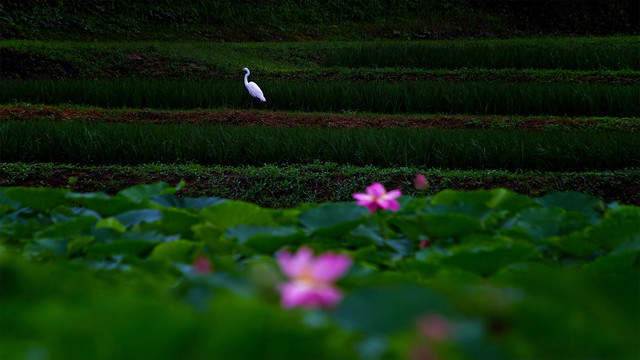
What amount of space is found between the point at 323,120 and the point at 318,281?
7008 millimetres

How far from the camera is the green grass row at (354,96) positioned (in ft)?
28.7

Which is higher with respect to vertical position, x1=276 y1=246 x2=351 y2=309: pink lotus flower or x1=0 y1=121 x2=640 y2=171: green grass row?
x1=276 y1=246 x2=351 y2=309: pink lotus flower

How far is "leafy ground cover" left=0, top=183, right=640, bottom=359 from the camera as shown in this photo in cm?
75

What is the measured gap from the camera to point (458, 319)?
849 millimetres

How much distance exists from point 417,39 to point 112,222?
15696mm

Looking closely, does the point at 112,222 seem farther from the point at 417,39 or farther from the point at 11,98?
the point at 417,39

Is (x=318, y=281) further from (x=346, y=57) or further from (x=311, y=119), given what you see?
(x=346, y=57)

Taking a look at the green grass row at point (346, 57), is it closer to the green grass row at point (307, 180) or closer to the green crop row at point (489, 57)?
→ the green crop row at point (489, 57)

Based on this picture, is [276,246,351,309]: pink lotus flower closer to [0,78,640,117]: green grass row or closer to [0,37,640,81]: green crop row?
[0,78,640,117]: green grass row

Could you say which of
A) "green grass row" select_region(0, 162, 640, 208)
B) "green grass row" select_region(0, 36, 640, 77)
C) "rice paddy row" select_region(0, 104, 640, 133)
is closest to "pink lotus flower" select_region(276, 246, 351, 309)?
"green grass row" select_region(0, 162, 640, 208)

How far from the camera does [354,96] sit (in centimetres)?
917

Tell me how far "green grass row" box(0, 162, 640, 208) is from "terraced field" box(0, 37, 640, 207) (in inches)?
0.6

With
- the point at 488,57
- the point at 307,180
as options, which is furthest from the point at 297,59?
the point at 307,180

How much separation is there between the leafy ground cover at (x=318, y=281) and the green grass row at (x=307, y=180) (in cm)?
322
